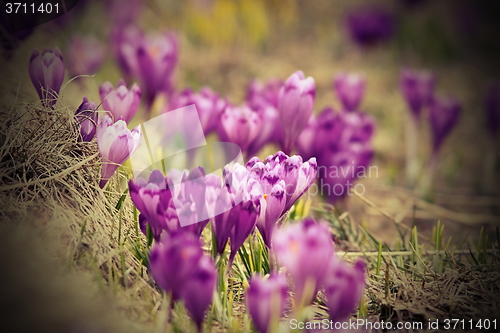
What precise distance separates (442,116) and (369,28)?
2.34 m

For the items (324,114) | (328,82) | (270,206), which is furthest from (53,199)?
(328,82)

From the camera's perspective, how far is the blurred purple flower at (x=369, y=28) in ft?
14.2

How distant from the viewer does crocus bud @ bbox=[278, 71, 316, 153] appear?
139 centimetres

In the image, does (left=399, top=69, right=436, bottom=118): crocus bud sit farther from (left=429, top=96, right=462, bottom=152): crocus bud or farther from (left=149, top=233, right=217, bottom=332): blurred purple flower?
(left=149, top=233, right=217, bottom=332): blurred purple flower

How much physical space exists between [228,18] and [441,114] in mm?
2760

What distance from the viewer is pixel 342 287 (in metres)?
0.78

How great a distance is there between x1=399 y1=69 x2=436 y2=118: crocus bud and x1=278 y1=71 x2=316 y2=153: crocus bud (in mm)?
1184

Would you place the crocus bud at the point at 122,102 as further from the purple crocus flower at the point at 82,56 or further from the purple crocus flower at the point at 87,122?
the purple crocus flower at the point at 82,56

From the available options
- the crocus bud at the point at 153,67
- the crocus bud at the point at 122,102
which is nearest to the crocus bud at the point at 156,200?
the crocus bud at the point at 122,102

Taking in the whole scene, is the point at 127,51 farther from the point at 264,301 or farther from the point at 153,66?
the point at 264,301

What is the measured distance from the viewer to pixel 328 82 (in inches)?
153

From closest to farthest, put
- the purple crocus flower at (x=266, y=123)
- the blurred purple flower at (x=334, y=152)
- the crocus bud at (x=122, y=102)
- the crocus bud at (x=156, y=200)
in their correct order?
1. the crocus bud at (x=156, y=200)
2. the crocus bud at (x=122, y=102)
3. the purple crocus flower at (x=266, y=123)
4. the blurred purple flower at (x=334, y=152)

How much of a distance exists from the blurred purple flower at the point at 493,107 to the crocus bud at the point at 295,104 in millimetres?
1434

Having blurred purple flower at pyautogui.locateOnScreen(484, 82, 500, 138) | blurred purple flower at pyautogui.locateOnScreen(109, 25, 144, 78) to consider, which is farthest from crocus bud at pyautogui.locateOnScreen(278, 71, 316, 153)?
blurred purple flower at pyautogui.locateOnScreen(484, 82, 500, 138)
